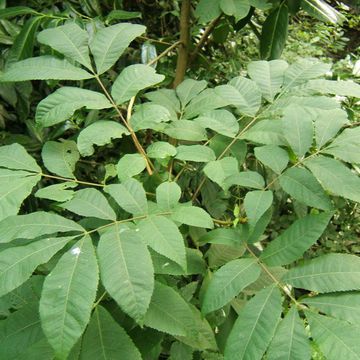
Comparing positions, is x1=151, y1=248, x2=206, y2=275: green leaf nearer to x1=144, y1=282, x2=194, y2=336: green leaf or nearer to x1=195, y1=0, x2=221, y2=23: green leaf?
x1=144, y1=282, x2=194, y2=336: green leaf

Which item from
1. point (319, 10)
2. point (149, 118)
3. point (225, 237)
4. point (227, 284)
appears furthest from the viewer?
point (319, 10)

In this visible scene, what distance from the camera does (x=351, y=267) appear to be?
0.61m

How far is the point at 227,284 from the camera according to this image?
0.64 m

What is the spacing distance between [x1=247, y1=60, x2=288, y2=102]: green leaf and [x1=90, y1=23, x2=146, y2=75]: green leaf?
0.30 meters

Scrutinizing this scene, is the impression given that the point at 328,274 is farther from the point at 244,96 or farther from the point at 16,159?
the point at 16,159

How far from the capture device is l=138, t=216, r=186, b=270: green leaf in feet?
1.98

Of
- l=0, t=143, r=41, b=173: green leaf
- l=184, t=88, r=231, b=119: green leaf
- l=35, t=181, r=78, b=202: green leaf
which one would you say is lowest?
l=35, t=181, r=78, b=202: green leaf

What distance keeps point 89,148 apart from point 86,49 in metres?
0.25

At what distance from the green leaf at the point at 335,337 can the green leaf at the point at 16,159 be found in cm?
61

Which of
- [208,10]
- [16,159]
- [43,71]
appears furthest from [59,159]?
[208,10]

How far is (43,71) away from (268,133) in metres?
0.51

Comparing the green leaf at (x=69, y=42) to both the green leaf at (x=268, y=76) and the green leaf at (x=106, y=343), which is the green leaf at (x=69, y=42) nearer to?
the green leaf at (x=268, y=76)

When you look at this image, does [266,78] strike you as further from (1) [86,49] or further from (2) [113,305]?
(2) [113,305]

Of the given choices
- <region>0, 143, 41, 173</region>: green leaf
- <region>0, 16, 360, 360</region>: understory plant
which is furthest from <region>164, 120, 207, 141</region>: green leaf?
<region>0, 143, 41, 173</region>: green leaf
